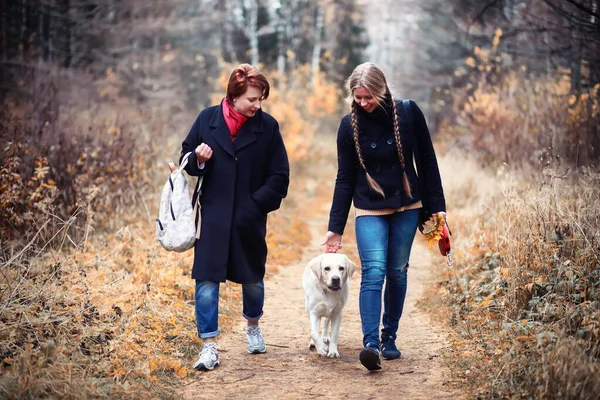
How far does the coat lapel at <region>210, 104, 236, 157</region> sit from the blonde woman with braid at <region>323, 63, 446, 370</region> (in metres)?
0.85

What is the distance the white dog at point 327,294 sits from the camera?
5.19m

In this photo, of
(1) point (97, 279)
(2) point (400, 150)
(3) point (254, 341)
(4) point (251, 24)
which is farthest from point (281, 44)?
(2) point (400, 150)

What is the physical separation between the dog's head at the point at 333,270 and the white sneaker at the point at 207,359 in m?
1.03

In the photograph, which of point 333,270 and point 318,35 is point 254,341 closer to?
point 333,270

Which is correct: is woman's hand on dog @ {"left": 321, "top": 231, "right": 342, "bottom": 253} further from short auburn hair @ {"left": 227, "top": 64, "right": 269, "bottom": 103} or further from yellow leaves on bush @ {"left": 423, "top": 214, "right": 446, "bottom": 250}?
short auburn hair @ {"left": 227, "top": 64, "right": 269, "bottom": 103}

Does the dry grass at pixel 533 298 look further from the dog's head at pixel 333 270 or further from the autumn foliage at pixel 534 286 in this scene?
the dog's head at pixel 333 270

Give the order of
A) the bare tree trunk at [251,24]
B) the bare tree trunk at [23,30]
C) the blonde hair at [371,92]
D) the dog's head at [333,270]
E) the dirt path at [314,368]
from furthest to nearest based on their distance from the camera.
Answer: the bare tree trunk at [251,24], the bare tree trunk at [23,30], the dog's head at [333,270], the blonde hair at [371,92], the dirt path at [314,368]

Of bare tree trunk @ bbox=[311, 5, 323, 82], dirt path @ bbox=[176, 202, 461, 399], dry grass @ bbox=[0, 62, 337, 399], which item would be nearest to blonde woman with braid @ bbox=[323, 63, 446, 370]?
dirt path @ bbox=[176, 202, 461, 399]

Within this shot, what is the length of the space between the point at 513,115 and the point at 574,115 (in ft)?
9.72

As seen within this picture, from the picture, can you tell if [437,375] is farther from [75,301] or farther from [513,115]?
[513,115]

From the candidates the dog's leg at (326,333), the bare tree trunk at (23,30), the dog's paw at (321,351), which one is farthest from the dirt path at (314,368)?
the bare tree trunk at (23,30)

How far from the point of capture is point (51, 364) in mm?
4145

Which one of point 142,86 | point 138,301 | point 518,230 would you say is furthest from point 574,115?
point 142,86

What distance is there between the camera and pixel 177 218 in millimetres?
4855
